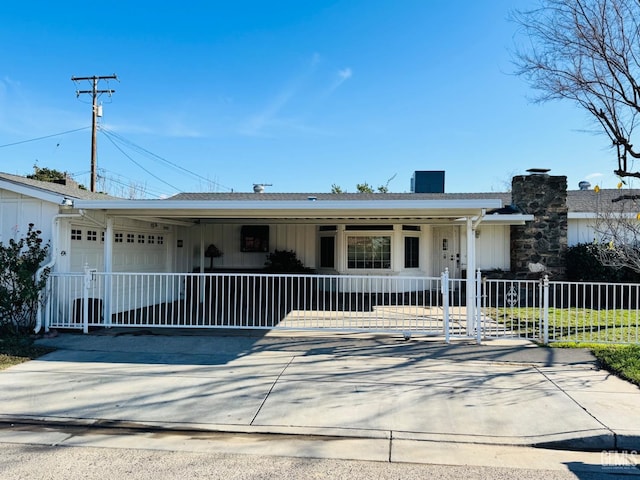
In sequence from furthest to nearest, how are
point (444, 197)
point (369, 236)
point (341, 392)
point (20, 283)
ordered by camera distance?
point (444, 197), point (369, 236), point (20, 283), point (341, 392)

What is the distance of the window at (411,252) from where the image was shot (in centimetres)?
1344

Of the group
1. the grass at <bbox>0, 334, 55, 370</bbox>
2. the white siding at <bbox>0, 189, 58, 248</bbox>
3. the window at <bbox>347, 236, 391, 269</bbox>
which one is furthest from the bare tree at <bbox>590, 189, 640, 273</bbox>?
the white siding at <bbox>0, 189, 58, 248</bbox>

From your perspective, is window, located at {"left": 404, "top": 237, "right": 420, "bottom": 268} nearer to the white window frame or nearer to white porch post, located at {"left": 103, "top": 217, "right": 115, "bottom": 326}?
the white window frame

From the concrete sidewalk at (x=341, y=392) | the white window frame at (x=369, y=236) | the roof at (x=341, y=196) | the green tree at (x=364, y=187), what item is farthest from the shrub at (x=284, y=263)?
the green tree at (x=364, y=187)

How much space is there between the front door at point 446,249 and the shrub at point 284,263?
15.3 feet

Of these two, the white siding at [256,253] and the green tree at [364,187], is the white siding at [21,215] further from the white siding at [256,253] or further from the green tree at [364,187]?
the green tree at [364,187]

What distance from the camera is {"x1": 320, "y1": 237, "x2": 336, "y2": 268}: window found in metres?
13.8

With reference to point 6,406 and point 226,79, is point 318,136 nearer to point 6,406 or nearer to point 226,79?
point 226,79

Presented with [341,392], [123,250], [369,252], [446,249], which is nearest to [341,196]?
[369,252]

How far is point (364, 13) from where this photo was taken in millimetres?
10148

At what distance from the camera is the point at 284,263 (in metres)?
13.7

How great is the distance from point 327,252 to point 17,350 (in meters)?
9.40

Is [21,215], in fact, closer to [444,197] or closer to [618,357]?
[618,357]

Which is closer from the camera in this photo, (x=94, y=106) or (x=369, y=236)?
(x=369, y=236)
